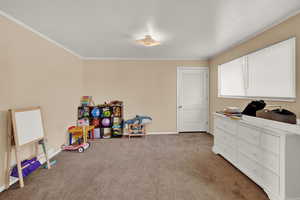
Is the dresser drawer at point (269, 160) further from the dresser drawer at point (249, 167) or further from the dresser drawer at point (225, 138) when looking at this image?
the dresser drawer at point (225, 138)

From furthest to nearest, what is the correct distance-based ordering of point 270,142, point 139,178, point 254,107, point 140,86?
point 140,86 → point 254,107 → point 139,178 → point 270,142

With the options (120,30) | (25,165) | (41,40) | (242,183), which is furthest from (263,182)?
(41,40)

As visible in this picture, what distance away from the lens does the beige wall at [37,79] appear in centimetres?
219

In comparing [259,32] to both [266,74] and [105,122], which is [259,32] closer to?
[266,74]

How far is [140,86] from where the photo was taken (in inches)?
194

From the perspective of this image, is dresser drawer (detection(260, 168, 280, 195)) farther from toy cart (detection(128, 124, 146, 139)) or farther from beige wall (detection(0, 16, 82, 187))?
beige wall (detection(0, 16, 82, 187))

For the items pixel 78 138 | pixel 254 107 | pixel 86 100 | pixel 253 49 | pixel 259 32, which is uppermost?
pixel 259 32

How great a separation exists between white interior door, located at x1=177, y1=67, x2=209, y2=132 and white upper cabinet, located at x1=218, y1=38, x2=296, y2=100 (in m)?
1.14

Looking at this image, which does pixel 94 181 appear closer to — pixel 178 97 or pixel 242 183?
pixel 242 183

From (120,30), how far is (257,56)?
2640mm

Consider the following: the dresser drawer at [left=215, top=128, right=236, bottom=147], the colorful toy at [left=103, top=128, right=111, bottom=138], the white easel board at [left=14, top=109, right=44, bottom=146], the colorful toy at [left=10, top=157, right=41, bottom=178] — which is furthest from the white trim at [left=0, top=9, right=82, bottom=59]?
the dresser drawer at [left=215, top=128, right=236, bottom=147]

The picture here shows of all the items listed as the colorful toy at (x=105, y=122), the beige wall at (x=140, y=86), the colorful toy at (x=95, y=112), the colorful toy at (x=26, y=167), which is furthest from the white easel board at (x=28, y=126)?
the beige wall at (x=140, y=86)

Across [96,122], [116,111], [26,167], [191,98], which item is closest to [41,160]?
[26,167]

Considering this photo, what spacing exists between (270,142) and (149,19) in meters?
2.35
